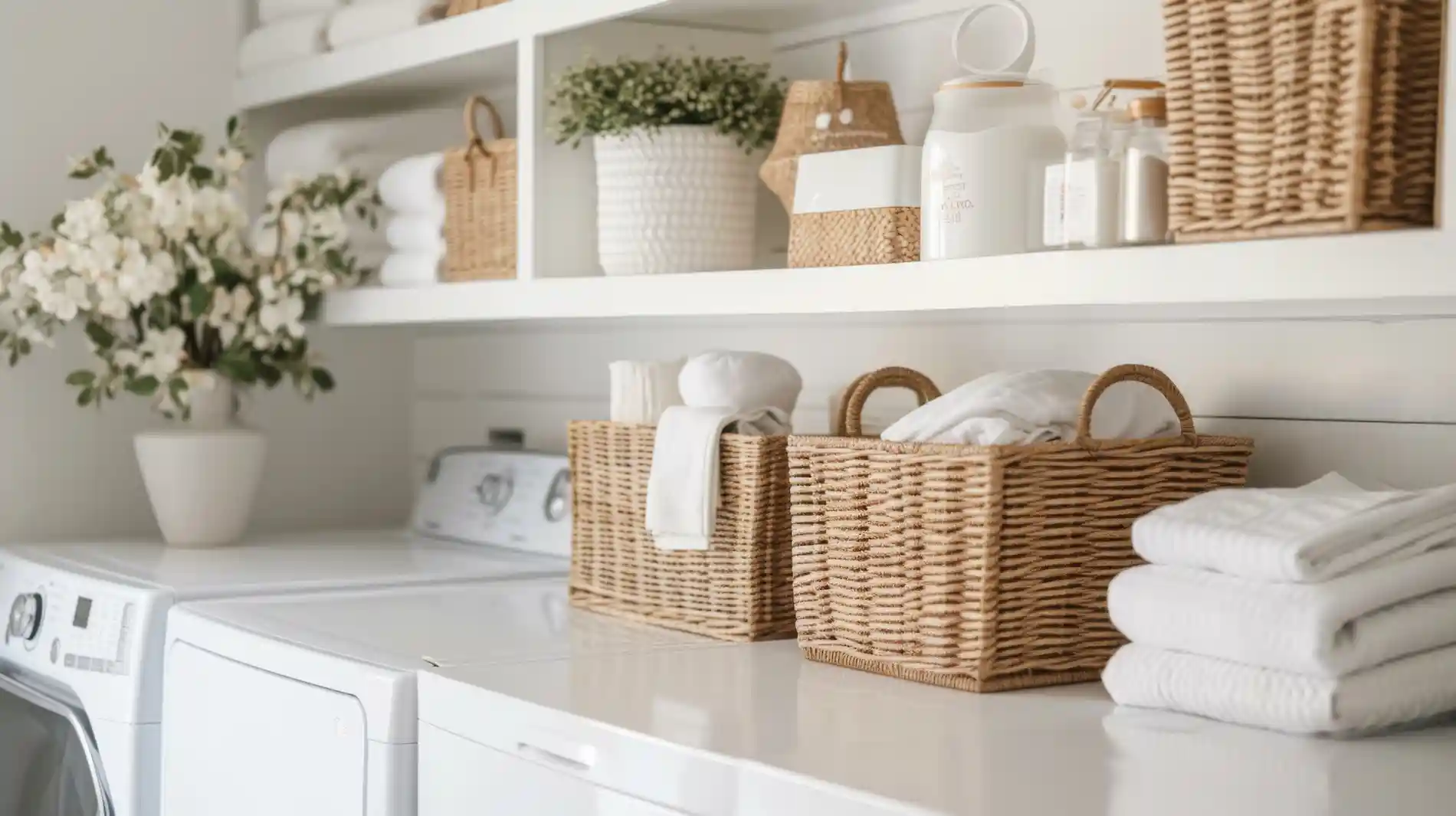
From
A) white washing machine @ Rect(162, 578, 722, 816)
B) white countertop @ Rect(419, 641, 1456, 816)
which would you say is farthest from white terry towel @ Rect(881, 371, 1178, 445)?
white washing machine @ Rect(162, 578, 722, 816)

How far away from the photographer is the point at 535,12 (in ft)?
7.35

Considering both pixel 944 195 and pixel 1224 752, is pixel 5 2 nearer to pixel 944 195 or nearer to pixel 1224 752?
pixel 944 195

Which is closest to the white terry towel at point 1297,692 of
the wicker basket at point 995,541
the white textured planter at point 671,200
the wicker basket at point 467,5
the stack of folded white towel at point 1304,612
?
the stack of folded white towel at point 1304,612

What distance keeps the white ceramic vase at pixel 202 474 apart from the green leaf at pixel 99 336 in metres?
0.15

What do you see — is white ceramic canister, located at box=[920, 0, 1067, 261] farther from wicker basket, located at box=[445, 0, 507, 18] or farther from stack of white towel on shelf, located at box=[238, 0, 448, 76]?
stack of white towel on shelf, located at box=[238, 0, 448, 76]

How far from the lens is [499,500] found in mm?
2736

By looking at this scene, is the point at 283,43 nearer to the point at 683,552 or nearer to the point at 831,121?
the point at 831,121

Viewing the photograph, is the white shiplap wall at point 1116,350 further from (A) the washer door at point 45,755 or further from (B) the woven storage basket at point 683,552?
(A) the washer door at point 45,755

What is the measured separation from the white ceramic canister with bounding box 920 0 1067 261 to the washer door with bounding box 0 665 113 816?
130 cm

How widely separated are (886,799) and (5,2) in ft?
7.42

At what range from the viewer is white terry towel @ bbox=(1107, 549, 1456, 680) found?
134 cm

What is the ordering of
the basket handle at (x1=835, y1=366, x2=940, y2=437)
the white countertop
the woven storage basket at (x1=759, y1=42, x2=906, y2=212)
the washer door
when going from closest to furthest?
1. the white countertop
2. the basket handle at (x1=835, y1=366, x2=940, y2=437)
3. the woven storage basket at (x1=759, y1=42, x2=906, y2=212)
4. the washer door

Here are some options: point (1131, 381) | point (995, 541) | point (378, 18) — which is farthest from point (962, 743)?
point (378, 18)

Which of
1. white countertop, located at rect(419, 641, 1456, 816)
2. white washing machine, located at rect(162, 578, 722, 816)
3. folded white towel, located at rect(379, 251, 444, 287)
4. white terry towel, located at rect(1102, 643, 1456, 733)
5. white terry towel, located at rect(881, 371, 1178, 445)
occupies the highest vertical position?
folded white towel, located at rect(379, 251, 444, 287)
